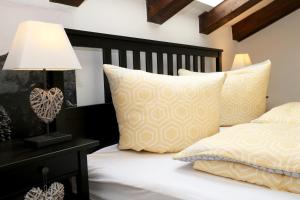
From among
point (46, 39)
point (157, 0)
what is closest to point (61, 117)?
point (46, 39)

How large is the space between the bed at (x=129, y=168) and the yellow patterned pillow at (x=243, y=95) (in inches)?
20.4

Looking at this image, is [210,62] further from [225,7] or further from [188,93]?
[188,93]

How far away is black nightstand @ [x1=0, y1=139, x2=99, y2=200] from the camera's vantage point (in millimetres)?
785

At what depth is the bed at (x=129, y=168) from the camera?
0.85 m

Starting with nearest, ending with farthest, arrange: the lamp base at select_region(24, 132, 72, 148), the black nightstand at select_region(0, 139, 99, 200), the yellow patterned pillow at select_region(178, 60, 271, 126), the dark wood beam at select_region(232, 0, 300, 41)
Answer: the black nightstand at select_region(0, 139, 99, 200) → the lamp base at select_region(24, 132, 72, 148) → the yellow patterned pillow at select_region(178, 60, 271, 126) → the dark wood beam at select_region(232, 0, 300, 41)

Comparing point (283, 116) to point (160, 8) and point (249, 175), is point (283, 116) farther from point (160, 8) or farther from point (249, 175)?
point (160, 8)

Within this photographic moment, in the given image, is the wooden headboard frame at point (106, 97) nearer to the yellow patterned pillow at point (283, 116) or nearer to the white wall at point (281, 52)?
the yellow patterned pillow at point (283, 116)

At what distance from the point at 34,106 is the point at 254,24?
273 centimetres

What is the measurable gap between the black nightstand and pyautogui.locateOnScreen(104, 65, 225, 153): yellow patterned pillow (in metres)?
0.26

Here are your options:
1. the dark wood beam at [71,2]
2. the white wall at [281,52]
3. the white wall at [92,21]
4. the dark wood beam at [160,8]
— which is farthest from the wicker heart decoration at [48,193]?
the white wall at [281,52]

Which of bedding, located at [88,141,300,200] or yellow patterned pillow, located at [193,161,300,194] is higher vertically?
yellow patterned pillow, located at [193,161,300,194]

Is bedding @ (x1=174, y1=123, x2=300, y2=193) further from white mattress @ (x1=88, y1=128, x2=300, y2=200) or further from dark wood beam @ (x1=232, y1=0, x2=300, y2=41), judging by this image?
dark wood beam @ (x1=232, y1=0, x2=300, y2=41)

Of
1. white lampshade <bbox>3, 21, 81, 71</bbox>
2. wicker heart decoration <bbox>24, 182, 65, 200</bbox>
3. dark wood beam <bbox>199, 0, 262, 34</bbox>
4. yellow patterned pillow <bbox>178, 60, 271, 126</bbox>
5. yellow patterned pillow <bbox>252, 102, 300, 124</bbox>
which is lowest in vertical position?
wicker heart decoration <bbox>24, 182, 65, 200</bbox>

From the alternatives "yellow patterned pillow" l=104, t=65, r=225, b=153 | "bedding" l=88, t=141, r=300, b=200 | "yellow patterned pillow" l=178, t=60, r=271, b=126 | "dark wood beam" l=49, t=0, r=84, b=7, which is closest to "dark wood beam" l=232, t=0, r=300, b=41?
"yellow patterned pillow" l=178, t=60, r=271, b=126
